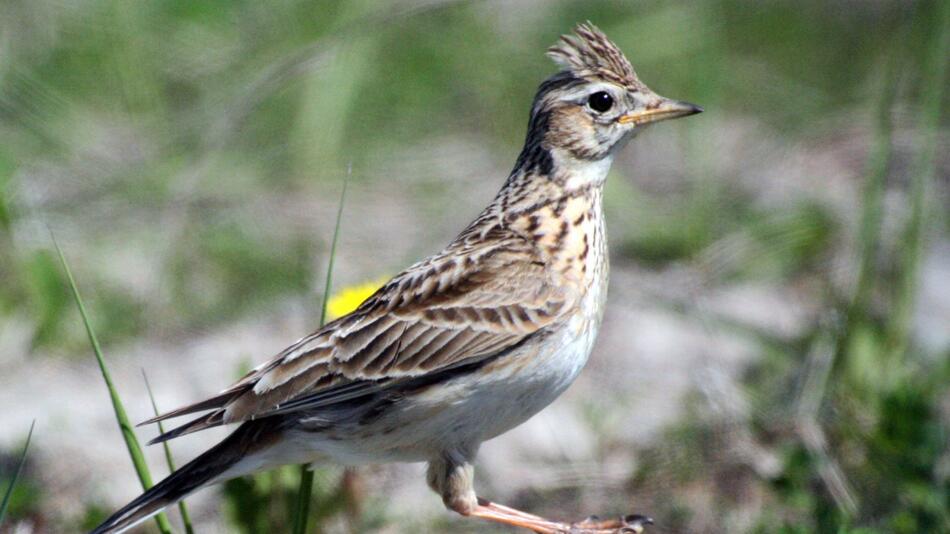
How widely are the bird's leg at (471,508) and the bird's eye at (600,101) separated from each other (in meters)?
1.22

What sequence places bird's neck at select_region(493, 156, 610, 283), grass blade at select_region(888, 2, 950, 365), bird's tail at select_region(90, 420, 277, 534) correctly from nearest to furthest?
bird's tail at select_region(90, 420, 277, 534) → bird's neck at select_region(493, 156, 610, 283) → grass blade at select_region(888, 2, 950, 365)

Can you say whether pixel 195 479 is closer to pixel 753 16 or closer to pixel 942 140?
pixel 942 140

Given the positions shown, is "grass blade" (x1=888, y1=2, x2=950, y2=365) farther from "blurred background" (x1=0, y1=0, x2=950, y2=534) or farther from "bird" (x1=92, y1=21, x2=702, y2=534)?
"bird" (x1=92, y1=21, x2=702, y2=534)

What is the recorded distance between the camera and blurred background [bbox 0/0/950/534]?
589 cm

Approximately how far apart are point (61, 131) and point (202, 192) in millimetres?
1142

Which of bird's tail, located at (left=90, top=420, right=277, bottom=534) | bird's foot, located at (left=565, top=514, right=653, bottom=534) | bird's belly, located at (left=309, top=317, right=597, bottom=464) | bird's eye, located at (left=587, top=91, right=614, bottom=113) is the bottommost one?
bird's foot, located at (left=565, top=514, right=653, bottom=534)

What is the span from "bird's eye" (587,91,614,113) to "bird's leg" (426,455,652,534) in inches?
48.1

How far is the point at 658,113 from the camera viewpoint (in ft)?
15.4

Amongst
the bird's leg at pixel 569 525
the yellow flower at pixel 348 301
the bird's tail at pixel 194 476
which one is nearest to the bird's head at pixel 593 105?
the yellow flower at pixel 348 301

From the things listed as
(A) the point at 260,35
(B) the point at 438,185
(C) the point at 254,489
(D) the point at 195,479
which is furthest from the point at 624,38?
(D) the point at 195,479

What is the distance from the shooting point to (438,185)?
9000mm

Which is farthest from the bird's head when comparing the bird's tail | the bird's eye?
the bird's tail

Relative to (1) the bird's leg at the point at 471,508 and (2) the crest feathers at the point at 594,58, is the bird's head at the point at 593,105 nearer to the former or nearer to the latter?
(2) the crest feathers at the point at 594,58

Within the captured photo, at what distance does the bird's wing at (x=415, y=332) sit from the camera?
4285mm
